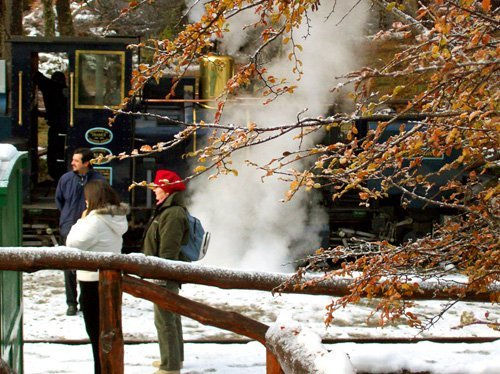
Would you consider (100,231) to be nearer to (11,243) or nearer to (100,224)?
(100,224)

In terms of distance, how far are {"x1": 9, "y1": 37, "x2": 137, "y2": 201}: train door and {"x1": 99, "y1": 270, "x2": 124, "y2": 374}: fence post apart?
560 cm

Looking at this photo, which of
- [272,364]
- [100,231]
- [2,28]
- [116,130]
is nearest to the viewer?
[272,364]

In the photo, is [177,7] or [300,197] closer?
[300,197]

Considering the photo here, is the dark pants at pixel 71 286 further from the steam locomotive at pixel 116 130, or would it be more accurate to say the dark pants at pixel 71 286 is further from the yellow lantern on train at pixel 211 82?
the yellow lantern on train at pixel 211 82

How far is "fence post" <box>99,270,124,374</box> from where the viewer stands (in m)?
4.97

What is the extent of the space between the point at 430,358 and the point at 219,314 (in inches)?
59.5

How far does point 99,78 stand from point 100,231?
15.8ft

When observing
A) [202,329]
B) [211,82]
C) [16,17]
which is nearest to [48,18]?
[16,17]

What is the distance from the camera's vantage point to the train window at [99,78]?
10.5 m

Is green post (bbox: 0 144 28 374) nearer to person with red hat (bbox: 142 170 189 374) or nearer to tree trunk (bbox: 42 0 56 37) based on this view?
person with red hat (bbox: 142 170 189 374)

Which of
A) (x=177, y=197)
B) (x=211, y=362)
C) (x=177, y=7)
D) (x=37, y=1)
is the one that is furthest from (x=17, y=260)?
(x=37, y=1)

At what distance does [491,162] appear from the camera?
358cm

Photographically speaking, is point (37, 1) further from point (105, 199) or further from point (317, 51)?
point (105, 199)

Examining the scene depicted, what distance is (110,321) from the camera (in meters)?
5.03
